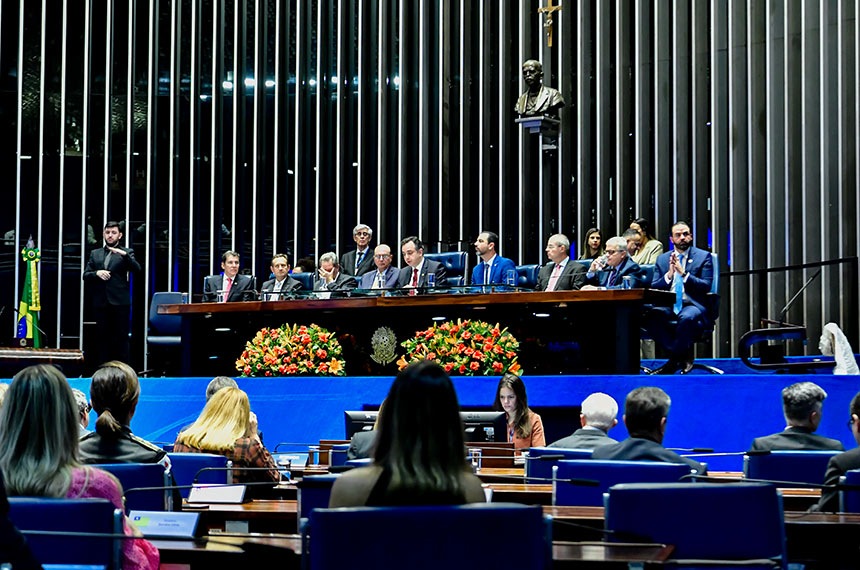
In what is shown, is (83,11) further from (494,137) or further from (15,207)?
(494,137)

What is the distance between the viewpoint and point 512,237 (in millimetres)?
13141

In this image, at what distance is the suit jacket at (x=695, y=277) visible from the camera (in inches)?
342

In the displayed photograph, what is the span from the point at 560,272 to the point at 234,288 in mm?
2966

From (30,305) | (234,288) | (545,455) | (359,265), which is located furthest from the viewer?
(30,305)

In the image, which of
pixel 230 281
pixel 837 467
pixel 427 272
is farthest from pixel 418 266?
pixel 837 467

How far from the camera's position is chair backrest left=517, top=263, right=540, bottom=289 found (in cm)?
919

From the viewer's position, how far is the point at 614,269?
846 cm

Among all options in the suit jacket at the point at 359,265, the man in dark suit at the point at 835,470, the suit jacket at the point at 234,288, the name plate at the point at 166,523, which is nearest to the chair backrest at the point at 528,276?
the suit jacket at the point at 359,265

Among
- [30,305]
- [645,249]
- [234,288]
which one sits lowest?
[30,305]

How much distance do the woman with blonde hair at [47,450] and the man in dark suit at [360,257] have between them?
299 inches

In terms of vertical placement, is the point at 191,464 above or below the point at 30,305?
below

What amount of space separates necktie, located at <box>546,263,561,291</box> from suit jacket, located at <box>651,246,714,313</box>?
Result: 0.77m

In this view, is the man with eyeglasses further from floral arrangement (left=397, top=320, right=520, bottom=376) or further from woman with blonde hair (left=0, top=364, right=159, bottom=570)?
woman with blonde hair (left=0, top=364, right=159, bottom=570)

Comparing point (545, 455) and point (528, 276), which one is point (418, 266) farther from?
point (545, 455)
